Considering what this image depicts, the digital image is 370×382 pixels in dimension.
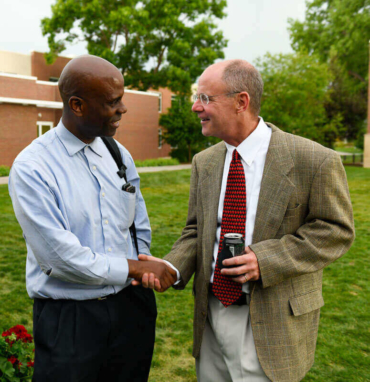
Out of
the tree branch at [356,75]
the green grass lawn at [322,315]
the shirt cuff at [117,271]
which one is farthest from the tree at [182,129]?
the shirt cuff at [117,271]

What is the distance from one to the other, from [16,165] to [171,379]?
279 centimetres

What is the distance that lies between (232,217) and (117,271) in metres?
0.69

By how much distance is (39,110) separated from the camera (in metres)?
25.7

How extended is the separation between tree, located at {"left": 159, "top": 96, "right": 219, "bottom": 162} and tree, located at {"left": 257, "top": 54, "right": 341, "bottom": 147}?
6363 mm

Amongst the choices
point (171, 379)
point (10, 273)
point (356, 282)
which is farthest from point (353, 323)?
point (10, 273)

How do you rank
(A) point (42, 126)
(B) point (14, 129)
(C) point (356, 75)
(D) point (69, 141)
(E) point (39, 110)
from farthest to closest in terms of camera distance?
(C) point (356, 75) → (A) point (42, 126) → (E) point (39, 110) → (B) point (14, 129) → (D) point (69, 141)

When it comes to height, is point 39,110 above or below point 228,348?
above

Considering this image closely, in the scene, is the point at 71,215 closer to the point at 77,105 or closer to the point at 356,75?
the point at 77,105

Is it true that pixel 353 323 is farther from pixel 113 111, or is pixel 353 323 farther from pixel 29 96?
pixel 29 96

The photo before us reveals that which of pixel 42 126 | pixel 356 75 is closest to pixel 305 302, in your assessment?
pixel 42 126

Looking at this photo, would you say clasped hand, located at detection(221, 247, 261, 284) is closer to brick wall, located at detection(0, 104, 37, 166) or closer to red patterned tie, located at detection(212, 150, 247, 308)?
red patterned tie, located at detection(212, 150, 247, 308)

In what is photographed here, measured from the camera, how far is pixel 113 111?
2.22 m

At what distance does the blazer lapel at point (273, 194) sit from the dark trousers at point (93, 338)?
2.70ft

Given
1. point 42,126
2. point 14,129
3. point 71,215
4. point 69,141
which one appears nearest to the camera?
point 71,215
